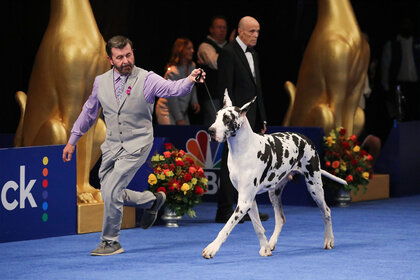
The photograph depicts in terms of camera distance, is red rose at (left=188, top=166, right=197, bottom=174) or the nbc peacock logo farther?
the nbc peacock logo

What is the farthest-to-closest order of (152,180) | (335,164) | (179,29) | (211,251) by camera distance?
(179,29) < (335,164) < (152,180) < (211,251)

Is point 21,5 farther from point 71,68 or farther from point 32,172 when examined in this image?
point 32,172

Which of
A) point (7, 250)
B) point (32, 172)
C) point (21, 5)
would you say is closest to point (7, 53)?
point (21, 5)

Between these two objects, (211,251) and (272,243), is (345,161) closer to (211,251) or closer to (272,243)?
(272,243)

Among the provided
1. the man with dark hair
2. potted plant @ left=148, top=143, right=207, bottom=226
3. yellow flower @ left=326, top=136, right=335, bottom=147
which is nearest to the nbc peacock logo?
the man with dark hair

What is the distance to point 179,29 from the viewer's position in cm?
1190

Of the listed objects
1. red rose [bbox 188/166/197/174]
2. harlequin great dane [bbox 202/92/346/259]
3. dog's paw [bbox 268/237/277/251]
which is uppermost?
harlequin great dane [bbox 202/92/346/259]

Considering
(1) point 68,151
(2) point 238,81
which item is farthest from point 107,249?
(2) point 238,81

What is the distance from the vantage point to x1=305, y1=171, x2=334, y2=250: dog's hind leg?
6871mm

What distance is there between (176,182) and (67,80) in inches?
48.7

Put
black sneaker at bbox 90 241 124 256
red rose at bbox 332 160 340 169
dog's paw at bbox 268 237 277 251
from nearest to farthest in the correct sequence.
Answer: black sneaker at bbox 90 241 124 256 < dog's paw at bbox 268 237 277 251 < red rose at bbox 332 160 340 169

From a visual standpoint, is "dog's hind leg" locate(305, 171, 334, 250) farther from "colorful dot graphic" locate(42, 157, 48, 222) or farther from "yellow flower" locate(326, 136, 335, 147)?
"yellow flower" locate(326, 136, 335, 147)

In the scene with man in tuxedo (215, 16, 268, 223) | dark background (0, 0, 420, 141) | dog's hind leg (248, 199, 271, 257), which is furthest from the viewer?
dark background (0, 0, 420, 141)

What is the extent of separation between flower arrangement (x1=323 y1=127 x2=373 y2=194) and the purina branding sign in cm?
284
